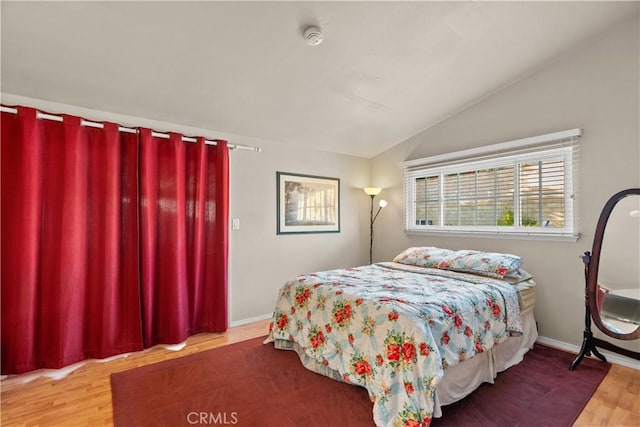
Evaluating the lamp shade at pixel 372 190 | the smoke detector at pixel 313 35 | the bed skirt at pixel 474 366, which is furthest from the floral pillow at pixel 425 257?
the smoke detector at pixel 313 35

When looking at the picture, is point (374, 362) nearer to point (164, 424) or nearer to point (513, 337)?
point (164, 424)

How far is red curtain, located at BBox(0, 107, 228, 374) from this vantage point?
88.2 inches

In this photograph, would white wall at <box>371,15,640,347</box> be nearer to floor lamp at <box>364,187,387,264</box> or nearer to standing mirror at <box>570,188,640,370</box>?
Answer: standing mirror at <box>570,188,640,370</box>

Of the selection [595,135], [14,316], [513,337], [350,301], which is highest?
[595,135]

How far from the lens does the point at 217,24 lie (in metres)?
1.98

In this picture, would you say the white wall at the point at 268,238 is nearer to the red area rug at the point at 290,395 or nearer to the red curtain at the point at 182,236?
the red curtain at the point at 182,236

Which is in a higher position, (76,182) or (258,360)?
(76,182)

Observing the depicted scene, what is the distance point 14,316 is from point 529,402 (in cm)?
353

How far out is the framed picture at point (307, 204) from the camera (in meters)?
3.74

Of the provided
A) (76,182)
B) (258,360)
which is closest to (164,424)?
(258,360)

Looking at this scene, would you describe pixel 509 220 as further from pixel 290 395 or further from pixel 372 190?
pixel 290 395

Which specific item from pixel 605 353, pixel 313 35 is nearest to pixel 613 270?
pixel 605 353

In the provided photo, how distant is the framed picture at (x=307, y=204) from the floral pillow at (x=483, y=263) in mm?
1620

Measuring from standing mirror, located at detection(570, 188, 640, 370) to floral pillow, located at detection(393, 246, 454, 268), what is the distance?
3.54 feet
